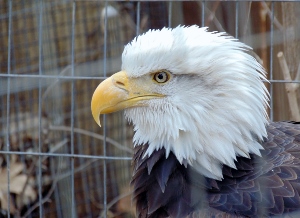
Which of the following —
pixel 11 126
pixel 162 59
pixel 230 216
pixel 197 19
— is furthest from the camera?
pixel 11 126

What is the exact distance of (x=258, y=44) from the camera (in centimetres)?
303

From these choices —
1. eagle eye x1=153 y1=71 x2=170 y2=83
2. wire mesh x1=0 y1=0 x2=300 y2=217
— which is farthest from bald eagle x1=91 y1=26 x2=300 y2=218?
wire mesh x1=0 y1=0 x2=300 y2=217

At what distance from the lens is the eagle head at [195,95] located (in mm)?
1874

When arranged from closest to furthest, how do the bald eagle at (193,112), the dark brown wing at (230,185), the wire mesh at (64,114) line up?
the dark brown wing at (230,185) < the bald eagle at (193,112) < the wire mesh at (64,114)

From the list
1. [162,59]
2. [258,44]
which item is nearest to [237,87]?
[162,59]

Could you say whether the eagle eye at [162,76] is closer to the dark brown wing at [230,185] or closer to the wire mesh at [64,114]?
the dark brown wing at [230,185]

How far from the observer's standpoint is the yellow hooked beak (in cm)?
191

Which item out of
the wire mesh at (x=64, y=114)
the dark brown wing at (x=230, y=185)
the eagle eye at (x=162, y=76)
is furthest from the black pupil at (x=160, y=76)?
the wire mesh at (x=64, y=114)

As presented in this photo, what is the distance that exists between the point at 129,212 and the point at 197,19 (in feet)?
4.43

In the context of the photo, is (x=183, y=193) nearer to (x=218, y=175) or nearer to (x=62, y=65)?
(x=218, y=175)

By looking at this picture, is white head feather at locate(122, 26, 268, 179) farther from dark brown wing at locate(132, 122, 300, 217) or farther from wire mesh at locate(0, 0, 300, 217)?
wire mesh at locate(0, 0, 300, 217)

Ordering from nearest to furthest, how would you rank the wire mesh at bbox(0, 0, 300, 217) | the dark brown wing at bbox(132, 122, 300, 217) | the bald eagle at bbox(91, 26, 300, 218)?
the dark brown wing at bbox(132, 122, 300, 217) < the bald eagle at bbox(91, 26, 300, 218) < the wire mesh at bbox(0, 0, 300, 217)

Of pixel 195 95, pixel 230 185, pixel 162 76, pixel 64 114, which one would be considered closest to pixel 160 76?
pixel 162 76

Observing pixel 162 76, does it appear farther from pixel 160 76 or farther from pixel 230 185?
pixel 230 185
